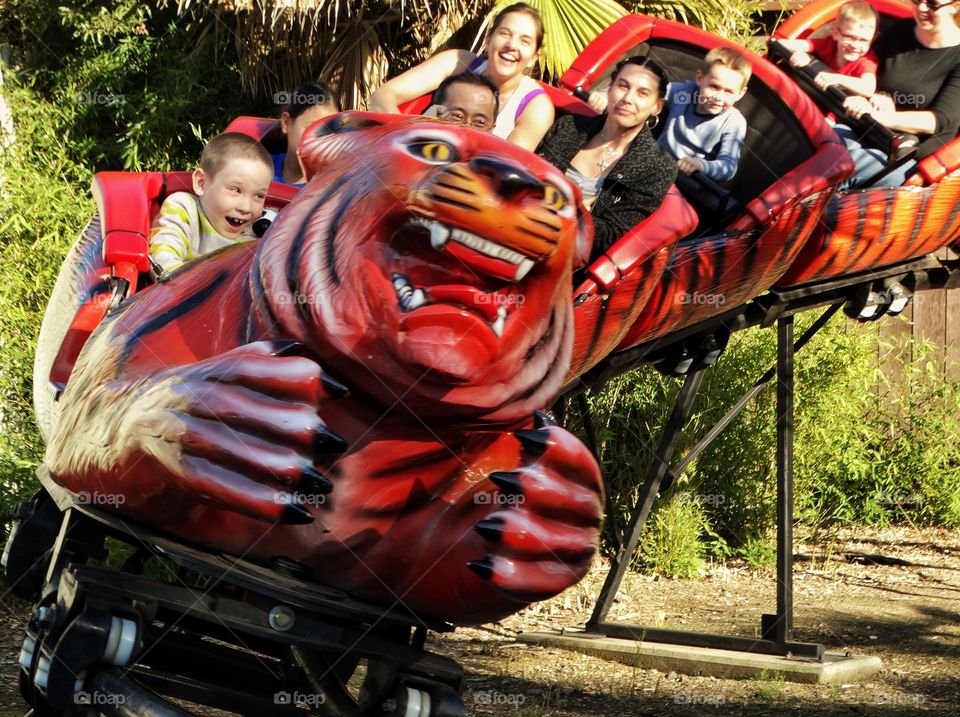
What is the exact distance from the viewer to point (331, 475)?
1709mm

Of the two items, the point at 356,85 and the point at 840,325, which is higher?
the point at 356,85

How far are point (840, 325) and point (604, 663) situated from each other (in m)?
2.90

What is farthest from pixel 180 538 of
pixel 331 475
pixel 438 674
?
pixel 438 674

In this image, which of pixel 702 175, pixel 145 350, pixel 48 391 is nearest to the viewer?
pixel 145 350

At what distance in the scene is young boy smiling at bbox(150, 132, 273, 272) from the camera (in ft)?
7.48

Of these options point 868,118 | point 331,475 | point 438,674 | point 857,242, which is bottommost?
point 438,674

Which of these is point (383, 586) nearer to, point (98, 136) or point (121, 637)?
point (121, 637)

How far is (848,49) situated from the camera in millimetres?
4148

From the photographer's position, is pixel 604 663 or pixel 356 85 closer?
pixel 604 663
